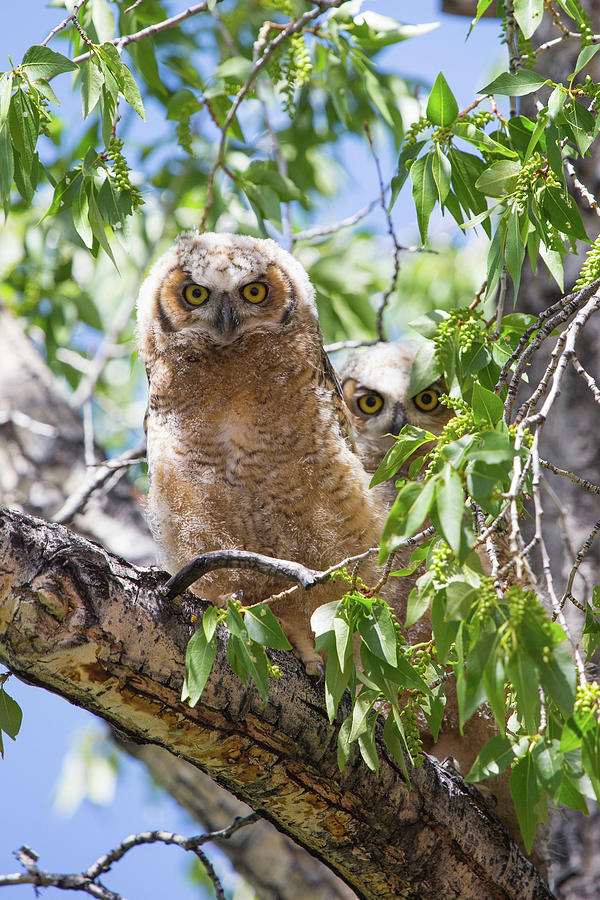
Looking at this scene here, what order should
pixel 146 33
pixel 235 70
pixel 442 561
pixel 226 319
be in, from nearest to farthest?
pixel 442 561 < pixel 146 33 < pixel 226 319 < pixel 235 70

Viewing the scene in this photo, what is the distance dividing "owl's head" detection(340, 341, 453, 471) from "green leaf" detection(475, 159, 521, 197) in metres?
1.30

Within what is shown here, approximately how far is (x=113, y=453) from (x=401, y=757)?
427 centimetres

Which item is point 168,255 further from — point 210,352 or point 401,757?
point 401,757

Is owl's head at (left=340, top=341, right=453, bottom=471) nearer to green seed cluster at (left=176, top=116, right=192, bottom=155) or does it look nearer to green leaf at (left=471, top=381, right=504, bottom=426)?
green seed cluster at (left=176, top=116, right=192, bottom=155)

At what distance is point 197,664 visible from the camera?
1.33 m

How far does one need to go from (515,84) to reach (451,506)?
0.85 m

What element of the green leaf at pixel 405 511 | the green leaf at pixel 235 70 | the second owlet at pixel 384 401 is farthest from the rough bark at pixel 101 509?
the green leaf at pixel 405 511

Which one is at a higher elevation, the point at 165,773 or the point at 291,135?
the point at 291,135

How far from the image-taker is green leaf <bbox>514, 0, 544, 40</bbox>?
1.53m

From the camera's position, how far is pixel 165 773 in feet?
11.0

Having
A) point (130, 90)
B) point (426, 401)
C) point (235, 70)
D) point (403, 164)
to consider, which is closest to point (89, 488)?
point (426, 401)

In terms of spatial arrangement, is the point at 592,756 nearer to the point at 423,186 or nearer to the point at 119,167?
the point at 423,186

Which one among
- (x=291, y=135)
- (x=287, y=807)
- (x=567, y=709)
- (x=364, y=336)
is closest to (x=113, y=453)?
(x=364, y=336)

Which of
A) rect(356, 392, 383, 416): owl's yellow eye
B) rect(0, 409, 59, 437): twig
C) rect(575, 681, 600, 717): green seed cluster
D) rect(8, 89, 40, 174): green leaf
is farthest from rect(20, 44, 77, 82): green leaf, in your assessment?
rect(0, 409, 59, 437): twig
